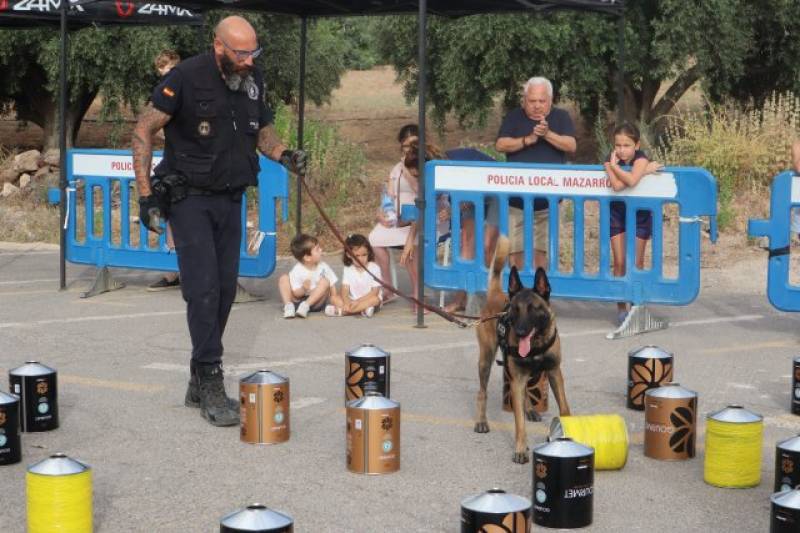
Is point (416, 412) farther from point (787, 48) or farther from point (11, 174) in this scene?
point (787, 48)

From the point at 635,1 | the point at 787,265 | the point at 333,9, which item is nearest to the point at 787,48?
the point at 635,1

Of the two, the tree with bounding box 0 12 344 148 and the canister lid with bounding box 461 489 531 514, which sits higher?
the tree with bounding box 0 12 344 148

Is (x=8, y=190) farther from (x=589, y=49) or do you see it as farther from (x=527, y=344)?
(x=527, y=344)

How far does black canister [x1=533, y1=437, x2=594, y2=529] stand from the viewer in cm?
553

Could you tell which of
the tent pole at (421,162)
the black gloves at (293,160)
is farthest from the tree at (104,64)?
the black gloves at (293,160)

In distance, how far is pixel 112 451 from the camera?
6.89 metres

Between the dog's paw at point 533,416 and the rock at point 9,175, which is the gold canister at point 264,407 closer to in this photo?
the dog's paw at point 533,416

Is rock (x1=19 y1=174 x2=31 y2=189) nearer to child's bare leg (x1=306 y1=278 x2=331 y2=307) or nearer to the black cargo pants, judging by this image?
child's bare leg (x1=306 y1=278 x2=331 y2=307)

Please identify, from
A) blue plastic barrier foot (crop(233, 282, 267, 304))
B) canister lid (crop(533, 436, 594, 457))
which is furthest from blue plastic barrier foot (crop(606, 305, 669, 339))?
canister lid (crop(533, 436, 594, 457))

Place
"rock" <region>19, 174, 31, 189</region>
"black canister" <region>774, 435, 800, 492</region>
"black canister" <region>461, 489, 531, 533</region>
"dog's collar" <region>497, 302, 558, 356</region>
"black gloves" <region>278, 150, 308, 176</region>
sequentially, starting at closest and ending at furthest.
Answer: "black canister" <region>461, 489, 531, 533</region>, "black canister" <region>774, 435, 800, 492</region>, "dog's collar" <region>497, 302, 558, 356</region>, "black gloves" <region>278, 150, 308, 176</region>, "rock" <region>19, 174, 31, 189</region>

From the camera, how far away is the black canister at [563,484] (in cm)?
553

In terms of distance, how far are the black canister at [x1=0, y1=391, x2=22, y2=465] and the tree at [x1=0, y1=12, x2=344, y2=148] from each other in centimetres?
1357

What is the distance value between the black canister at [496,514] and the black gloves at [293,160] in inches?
132

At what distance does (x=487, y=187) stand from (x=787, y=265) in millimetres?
2414
